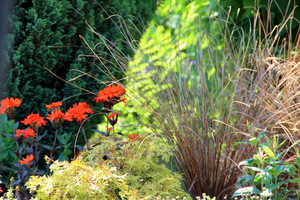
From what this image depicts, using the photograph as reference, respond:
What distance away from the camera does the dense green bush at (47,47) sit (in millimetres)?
2830

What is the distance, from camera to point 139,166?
2.06m

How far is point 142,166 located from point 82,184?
0.44 meters

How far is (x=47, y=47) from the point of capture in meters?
2.96

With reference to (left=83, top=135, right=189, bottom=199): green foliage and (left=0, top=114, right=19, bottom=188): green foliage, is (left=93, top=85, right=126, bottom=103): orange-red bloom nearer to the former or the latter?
(left=83, top=135, right=189, bottom=199): green foliage

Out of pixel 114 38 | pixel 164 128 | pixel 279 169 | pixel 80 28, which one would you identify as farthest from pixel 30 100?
pixel 279 169

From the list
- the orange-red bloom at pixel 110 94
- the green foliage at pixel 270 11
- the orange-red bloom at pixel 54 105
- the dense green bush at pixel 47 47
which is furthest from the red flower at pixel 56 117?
the green foliage at pixel 270 11

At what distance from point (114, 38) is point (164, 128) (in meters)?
1.50

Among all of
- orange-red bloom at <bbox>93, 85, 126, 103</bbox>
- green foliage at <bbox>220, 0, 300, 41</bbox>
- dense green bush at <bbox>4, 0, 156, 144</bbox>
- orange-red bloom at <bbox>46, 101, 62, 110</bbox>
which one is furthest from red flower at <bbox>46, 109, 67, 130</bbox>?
green foliage at <bbox>220, 0, 300, 41</bbox>

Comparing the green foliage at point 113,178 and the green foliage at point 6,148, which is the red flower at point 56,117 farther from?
the green foliage at point 6,148

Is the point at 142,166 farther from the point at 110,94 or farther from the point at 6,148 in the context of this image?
the point at 6,148

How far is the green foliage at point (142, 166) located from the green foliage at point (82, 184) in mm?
117

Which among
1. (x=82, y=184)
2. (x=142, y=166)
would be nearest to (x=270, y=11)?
(x=142, y=166)

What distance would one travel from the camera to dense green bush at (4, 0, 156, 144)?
2830 mm

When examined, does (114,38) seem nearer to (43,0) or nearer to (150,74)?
(43,0)
